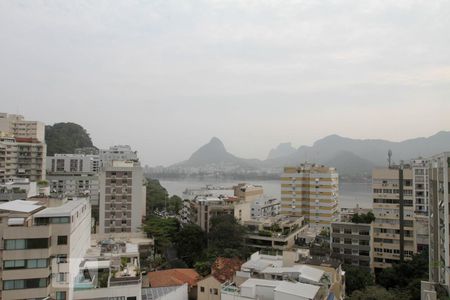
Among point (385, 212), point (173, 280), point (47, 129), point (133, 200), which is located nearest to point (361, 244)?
point (385, 212)

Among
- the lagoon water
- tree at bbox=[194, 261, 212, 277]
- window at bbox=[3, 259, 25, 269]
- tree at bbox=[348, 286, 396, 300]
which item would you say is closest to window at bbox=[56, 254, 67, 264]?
window at bbox=[3, 259, 25, 269]

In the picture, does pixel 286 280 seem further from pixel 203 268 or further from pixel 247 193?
pixel 247 193

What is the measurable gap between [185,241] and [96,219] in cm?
628

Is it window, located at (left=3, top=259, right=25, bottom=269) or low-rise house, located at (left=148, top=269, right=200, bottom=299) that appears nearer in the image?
window, located at (left=3, top=259, right=25, bottom=269)

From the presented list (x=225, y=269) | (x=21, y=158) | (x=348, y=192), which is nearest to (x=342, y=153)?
(x=348, y=192)

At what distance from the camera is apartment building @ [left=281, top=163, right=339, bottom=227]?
17.3 meters

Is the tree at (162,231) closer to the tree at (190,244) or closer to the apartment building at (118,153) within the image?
the tree at (190,244)

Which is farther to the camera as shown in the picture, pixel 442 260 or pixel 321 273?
pixel 321 273

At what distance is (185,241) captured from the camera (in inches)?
472

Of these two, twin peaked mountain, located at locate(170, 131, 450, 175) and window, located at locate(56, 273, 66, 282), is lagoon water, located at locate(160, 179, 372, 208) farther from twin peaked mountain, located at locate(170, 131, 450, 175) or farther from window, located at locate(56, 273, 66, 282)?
window, located at locate(56, 273, 66, 282)

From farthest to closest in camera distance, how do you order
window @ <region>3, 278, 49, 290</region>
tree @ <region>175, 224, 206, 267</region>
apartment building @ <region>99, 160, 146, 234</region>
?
apartment building @ <region>99, 160, 146, 234</region> < tree @ <region>175, 224, 206, 267</region> < window @ <region>3, 278, 49, 290</region>

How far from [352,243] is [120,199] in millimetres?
8494

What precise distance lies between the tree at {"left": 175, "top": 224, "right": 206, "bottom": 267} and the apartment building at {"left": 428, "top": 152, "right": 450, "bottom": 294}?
674 cm

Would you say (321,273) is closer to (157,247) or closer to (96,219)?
(157,247)
